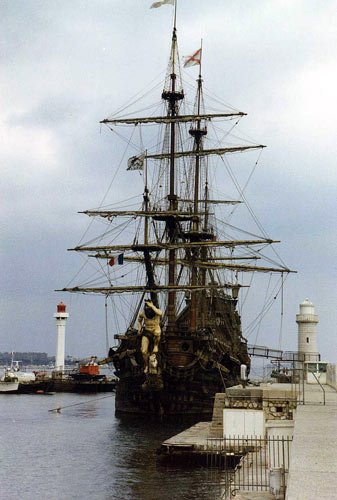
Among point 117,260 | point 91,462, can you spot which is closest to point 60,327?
point 117,260

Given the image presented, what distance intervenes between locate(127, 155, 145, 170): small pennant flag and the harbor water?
15.8 m

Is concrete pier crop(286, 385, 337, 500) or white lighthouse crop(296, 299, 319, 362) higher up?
white lighthouse crop(296, 299, 319, 362)

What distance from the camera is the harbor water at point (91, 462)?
2206 centimetres

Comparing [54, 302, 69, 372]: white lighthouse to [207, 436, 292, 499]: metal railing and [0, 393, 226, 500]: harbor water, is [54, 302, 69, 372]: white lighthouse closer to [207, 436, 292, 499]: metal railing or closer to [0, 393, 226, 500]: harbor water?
[0, 393, 226, 500]: harbor water

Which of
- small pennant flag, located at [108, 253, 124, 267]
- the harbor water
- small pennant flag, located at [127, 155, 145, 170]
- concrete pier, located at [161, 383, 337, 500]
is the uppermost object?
small pennant flag, located at [127, 155, 145, 170]

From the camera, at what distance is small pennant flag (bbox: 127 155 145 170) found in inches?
1948

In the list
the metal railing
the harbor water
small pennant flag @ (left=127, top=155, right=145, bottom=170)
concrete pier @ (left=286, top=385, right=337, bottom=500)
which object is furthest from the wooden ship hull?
concrete pier @ (left=286, top=385, right=337, bottom=500)

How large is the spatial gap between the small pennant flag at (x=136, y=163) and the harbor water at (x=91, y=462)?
1582 centimetres

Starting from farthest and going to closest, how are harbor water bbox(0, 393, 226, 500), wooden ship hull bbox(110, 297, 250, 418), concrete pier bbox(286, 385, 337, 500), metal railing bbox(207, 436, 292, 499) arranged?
wooden ship hull bbox(110, 297, 250, 418)
harbor water bbox(0, 393, 226, 500)
metal railing bbox(207, 436, 292, 499)
concrete pier bbox(286, 385, 337, 500)

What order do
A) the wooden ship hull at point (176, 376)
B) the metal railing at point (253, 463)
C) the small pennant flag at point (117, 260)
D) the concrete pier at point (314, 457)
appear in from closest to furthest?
1. the concrete pier at point (314, 457)
2. the metal railing at point (253, 463)
3. the wooden ship hull at point (176, 376)
4. the small pennant flag at point (117, 260)

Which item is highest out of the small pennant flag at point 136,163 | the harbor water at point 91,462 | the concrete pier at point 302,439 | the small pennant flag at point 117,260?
the small pennant flag at point 136,163

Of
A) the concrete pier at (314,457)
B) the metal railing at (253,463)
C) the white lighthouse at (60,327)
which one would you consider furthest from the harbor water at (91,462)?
the white lighthouse at (60,327)

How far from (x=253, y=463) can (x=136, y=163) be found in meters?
31.6

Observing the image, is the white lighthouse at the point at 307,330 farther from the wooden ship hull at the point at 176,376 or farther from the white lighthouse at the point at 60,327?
the white lighthouse at the point at 60,327
